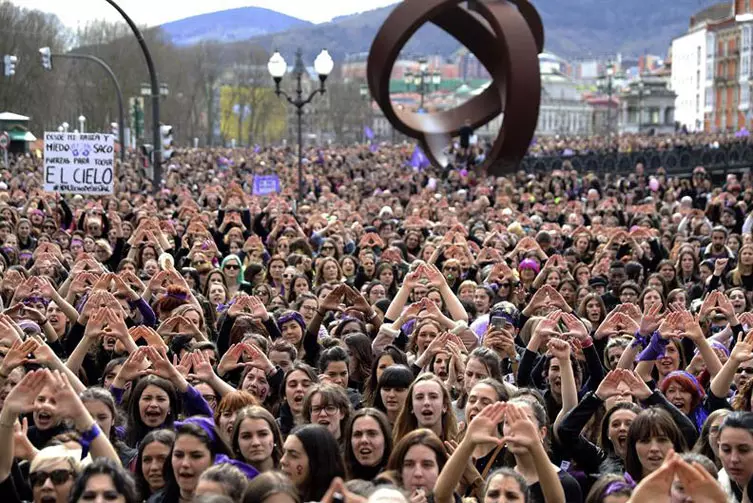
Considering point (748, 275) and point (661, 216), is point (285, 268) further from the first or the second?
point (661, 216)

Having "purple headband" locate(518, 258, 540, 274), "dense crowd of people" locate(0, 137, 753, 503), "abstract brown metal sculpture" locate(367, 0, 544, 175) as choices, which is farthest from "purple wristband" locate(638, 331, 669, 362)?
"abstract brown metal sculpture" locate(367, 0, 544, 175)

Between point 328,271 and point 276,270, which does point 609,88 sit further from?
point 328,271

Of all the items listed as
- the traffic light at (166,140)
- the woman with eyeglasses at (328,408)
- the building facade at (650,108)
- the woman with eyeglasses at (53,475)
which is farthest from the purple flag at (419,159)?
the building facade at (650,108)

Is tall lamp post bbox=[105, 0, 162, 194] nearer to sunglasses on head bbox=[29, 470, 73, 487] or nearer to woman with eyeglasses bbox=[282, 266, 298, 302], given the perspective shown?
woman with eyeglasses bbox=[282, 266, 298, 302]

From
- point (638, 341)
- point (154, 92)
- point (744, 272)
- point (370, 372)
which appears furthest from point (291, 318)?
point (154, 92)

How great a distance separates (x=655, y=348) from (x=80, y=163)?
42.0 ft

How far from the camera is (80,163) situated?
20.8 meters

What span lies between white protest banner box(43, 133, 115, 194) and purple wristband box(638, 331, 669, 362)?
1239cm

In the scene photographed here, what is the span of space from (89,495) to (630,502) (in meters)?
2.18

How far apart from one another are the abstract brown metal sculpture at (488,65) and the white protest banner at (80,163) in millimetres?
18449

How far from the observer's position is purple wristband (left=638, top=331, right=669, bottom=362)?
945cm

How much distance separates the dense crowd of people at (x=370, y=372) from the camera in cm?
704

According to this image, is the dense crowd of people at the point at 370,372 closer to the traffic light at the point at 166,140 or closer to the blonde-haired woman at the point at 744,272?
the blonde-haired woman at the point at 744,272

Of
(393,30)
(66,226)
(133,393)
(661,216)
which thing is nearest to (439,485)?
(133,393)
